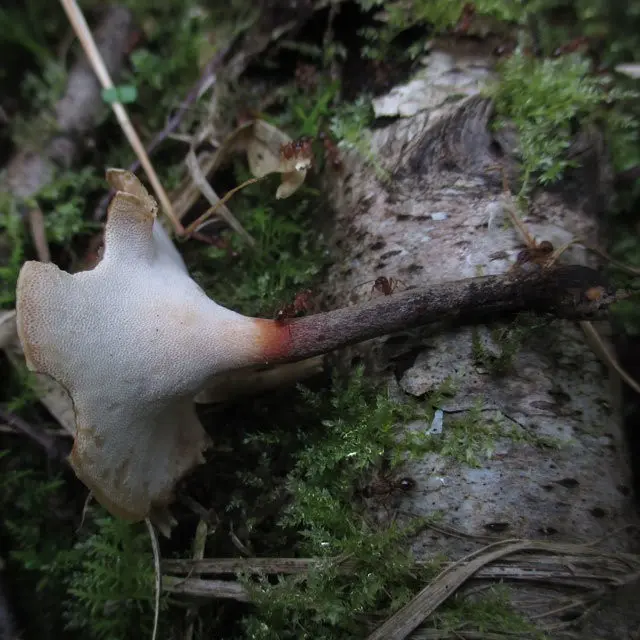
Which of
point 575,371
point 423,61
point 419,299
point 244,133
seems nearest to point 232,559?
point 419,299

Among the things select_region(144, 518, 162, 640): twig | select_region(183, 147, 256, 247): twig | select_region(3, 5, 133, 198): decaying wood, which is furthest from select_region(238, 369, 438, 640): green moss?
select_region(3, 5, 133, 198): decaying wood

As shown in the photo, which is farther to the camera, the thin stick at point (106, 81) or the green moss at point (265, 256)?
the thin stick at point (106, 81)

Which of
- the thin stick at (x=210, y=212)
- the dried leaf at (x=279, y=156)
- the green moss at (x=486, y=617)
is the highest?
the dried leaf at (x=279, y=156)

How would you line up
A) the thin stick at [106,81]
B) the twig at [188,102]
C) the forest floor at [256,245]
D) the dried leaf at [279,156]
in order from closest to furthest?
1. the forest floor at [256,245]
2. the dried leaf at [279,156]
3. the thin stick at [106,81]
4. the twig at [188,102]

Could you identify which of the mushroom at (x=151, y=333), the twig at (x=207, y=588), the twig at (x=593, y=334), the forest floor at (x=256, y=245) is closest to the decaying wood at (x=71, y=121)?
the forest floor at (x=256, y=245)

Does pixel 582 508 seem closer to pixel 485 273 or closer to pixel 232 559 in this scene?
pixel 485 273

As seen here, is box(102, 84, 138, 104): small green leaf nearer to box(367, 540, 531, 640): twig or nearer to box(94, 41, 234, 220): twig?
box(94, 41, 234, 220): twig

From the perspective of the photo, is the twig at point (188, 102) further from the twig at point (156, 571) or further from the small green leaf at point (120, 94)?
the twig at point (156, 571)

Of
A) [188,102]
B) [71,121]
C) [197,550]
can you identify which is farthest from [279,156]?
[197,550]
